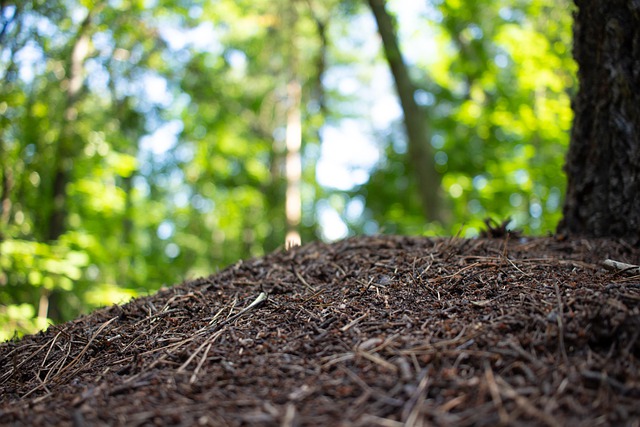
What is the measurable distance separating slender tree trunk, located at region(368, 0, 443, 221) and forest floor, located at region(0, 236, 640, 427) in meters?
5.57

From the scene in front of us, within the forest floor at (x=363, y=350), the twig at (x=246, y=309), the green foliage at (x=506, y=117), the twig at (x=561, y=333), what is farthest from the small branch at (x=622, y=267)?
the green foliage at (x=506, y=117)

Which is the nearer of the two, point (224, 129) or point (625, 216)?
point (625, 216)

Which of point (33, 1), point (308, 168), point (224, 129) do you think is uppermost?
point (33, 1)

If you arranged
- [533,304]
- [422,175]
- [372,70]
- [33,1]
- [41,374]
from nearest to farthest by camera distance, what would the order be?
[533,304]
[41,374]
[33,1]
[422,175]
[372,70]

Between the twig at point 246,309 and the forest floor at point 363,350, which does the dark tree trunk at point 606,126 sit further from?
the twig at point 246,309

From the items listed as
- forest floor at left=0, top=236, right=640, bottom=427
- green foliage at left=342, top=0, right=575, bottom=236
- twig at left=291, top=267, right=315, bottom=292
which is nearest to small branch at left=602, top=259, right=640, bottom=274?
forest floor at left=0, top=236, right=640, bottom=427

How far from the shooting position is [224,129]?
1270 centimetres

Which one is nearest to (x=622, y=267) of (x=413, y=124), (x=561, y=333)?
(x=561, y=333)

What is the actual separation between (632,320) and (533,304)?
32 cm

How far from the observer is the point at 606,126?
282cm

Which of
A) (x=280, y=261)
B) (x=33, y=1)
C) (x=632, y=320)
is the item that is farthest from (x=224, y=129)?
(x=632, y=320)

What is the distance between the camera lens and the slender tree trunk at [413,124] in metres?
8.02

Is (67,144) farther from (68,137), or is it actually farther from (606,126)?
(606,126)

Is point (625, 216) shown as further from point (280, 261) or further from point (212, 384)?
point (212, 384)
